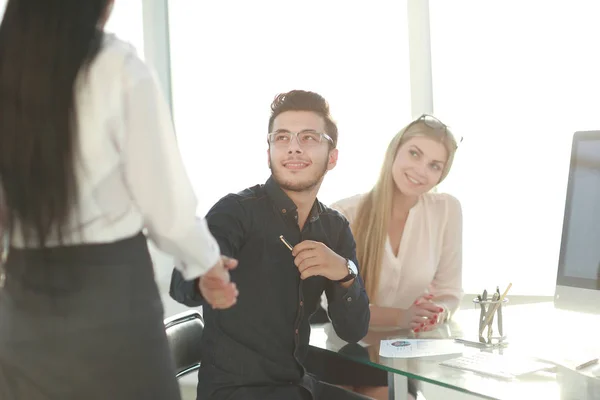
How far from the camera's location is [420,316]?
7.40 feet

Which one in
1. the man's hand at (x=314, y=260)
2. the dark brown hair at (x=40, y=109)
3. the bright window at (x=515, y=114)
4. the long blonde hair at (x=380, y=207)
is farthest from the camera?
the bright window at (x=515, y=114)

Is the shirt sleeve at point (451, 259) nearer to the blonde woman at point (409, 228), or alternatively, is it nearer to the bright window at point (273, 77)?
the blonde woman at point (409, 228)

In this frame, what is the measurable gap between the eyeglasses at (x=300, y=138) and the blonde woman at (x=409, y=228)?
2.00ft

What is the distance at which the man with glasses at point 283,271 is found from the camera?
1.91 metres

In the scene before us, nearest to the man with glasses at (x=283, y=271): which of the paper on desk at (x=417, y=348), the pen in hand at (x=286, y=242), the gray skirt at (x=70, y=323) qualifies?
the pen in hand at (x=286, y=242)

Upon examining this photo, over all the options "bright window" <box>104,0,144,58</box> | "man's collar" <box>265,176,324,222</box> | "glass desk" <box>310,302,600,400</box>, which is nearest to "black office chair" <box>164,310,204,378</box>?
"glass desk" <box>310,302,600,400</box>

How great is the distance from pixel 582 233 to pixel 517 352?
0.39 m

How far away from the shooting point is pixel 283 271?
79.5 inches

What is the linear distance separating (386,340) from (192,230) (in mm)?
1021

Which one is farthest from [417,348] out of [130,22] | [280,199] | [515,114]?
[130,22]

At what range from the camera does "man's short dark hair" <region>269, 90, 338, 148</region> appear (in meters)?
2.14

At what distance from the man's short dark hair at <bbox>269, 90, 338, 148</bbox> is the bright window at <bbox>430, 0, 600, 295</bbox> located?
126cm

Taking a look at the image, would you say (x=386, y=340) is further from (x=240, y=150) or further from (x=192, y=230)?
(x=240, y=150)

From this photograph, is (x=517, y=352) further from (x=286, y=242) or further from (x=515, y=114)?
(x=515, y=114)
